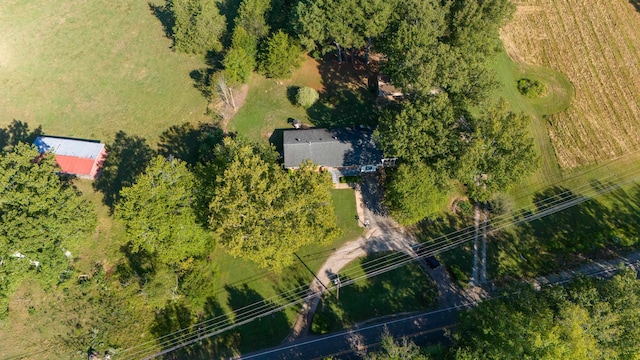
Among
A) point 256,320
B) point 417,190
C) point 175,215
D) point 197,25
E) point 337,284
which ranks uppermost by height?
point 197,25

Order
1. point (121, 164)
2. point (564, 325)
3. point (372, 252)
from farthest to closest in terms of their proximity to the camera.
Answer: point (121, 164) < point (372, 252) < point (564, 325)

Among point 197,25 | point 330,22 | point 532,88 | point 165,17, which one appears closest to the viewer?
point 330,22

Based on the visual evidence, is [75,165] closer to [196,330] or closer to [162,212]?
[162,212]

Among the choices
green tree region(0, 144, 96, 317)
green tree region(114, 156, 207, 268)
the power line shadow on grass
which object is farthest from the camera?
the power line shadow on grass

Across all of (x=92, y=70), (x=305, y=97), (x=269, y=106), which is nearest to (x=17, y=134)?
(x=92, y=70)

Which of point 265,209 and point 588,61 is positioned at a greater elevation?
point 588,61

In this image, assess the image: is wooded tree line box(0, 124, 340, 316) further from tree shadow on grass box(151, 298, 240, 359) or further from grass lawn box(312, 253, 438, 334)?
grass lawn box(312, 253, 438, 334)

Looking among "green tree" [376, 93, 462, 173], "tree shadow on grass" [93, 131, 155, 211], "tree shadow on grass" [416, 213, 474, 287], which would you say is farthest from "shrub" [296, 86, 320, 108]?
"tree shadow on grass" [416, 213, 474, 287]

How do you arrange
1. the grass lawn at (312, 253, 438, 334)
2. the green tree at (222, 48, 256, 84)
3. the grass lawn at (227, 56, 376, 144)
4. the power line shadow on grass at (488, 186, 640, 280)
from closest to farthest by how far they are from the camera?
the grass lawn at (312, 253, 438, 334)
the power line shadow on grass at (488, 186, 640, 280)
the green tree at (222, 48, 256, 84)
the grass lawn at (227, 56, 376, 144)
